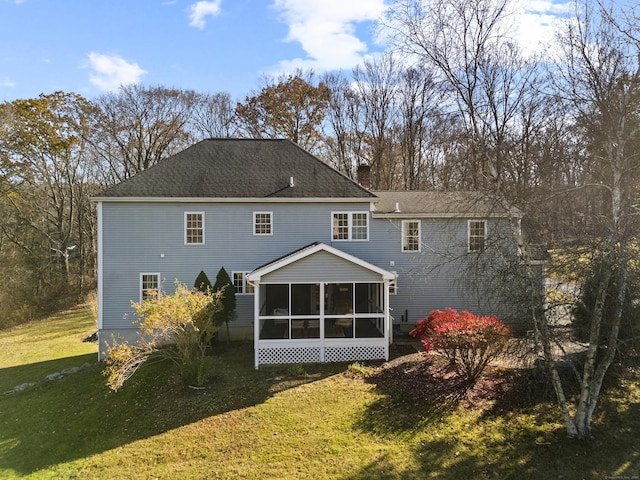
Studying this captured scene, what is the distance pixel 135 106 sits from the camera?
31.8m

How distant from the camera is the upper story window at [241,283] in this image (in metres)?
16.3

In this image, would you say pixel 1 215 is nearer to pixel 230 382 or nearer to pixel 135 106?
pixel 135 106

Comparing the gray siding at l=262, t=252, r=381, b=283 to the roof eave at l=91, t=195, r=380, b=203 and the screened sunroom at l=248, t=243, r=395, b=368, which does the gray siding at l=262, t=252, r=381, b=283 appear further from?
the roof eave at l=91, t=195, r=380, b=203

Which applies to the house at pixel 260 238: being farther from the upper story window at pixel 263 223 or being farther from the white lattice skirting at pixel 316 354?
the white lattice skirting at pixel 316 354

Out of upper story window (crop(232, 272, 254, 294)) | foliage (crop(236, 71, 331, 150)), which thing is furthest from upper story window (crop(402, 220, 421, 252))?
foliage (crop(236, 71, 331, 150))

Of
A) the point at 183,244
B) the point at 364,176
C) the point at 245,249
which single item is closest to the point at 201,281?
the point at 183,244

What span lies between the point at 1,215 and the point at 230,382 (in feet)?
87.1

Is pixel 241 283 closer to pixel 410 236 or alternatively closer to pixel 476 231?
pixel 410 236

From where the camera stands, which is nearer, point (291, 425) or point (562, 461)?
point (562, 461)

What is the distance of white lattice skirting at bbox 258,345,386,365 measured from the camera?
13.1 metres

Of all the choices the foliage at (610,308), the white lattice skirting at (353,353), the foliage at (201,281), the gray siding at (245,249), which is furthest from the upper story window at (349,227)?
the foliage at (610,308)

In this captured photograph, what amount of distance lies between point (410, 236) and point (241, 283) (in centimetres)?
764

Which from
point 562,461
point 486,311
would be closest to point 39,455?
point 562,461

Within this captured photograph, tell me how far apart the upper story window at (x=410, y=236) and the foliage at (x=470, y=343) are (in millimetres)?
5742
